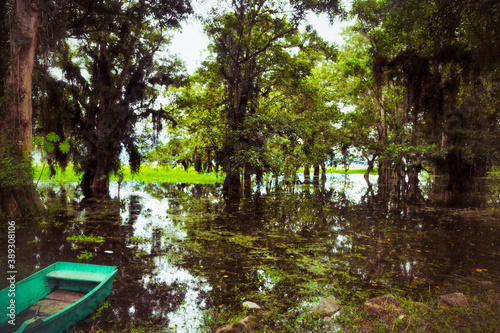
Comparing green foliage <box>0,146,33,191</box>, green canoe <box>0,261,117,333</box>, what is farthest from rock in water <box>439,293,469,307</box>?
green foliage <box>0,146,33,191</box>

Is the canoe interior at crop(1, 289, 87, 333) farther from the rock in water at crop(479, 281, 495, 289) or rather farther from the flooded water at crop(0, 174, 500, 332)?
the rock in water at crop(479, 281, 495, 289)

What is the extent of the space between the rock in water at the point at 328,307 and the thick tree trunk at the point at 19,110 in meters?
8.62

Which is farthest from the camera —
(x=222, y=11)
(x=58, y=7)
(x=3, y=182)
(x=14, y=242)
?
(x=222, y=11)

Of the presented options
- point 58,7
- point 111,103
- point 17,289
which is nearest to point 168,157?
point 111,103

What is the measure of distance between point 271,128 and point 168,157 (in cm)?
2630

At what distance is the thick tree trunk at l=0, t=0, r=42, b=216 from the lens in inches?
336

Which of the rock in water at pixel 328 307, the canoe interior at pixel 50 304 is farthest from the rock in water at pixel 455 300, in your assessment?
the canoe interior at pixel 50 304

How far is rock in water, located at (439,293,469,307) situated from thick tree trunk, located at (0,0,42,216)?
402 inches

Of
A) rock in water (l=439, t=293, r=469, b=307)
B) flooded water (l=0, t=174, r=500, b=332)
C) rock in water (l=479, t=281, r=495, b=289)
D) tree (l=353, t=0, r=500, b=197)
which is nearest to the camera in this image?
rock in water (l=439, t=293, r=469, b=307)

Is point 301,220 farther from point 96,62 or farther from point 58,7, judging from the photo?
point 96,62

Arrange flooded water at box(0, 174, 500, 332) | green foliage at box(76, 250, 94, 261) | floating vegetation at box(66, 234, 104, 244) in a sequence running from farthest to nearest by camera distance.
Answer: floating vegetation at box(66, 234, 104, 244) → green foliage at box(76, 250, 94, 261) → flooded water at box(0, 174, 500, 332)

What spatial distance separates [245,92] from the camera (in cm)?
1786

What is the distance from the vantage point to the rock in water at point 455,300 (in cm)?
420

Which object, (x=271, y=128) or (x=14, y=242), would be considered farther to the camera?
(x=271, y=128)
